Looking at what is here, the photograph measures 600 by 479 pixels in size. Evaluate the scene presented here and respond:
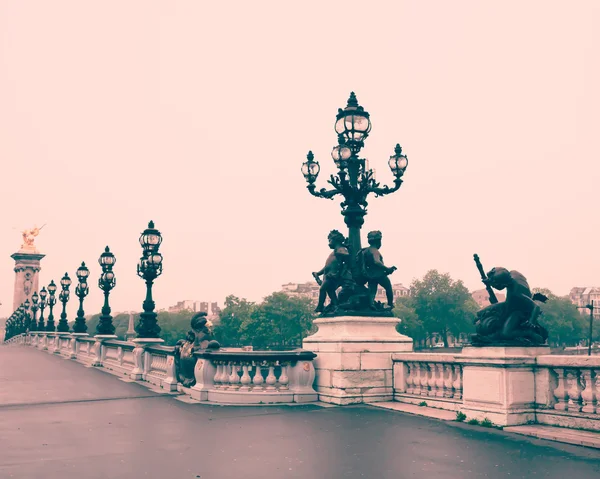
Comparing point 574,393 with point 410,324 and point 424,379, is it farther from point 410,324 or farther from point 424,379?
point 410,324

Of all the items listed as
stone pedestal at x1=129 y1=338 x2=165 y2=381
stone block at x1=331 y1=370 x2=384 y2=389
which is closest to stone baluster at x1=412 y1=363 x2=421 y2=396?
stone block at x1=331 y1=370 x2=384 y2=389

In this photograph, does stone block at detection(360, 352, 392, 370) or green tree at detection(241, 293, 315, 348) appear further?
green tree at detection(241, 293, 315, 348)

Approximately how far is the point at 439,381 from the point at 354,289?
295 centimetres

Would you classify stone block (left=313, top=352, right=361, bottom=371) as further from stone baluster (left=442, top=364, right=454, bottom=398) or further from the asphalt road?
stone baluster (left=442, top=364, right=454, bottom=398)

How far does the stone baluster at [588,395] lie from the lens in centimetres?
1000

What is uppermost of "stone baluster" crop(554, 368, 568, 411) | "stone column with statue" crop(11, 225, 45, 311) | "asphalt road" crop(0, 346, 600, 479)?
"stone column with statue" crop(11, 225, 45, 311)

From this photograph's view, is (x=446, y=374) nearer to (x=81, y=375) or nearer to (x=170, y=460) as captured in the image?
(x=170, y=460)

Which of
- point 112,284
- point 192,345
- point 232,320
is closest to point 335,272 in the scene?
point 192,345

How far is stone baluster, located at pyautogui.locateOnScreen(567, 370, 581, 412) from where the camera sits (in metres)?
10.2

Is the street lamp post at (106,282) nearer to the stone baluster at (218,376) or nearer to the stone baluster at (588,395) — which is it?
the stone baluster at (218,376)

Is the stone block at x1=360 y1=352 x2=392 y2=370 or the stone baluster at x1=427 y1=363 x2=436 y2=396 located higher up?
the stone block at x1=360 y1=352 x2=392 y2=370

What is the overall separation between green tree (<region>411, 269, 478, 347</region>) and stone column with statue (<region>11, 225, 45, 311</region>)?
222 ft

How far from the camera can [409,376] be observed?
559 inches

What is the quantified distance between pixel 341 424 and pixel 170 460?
144 inches
